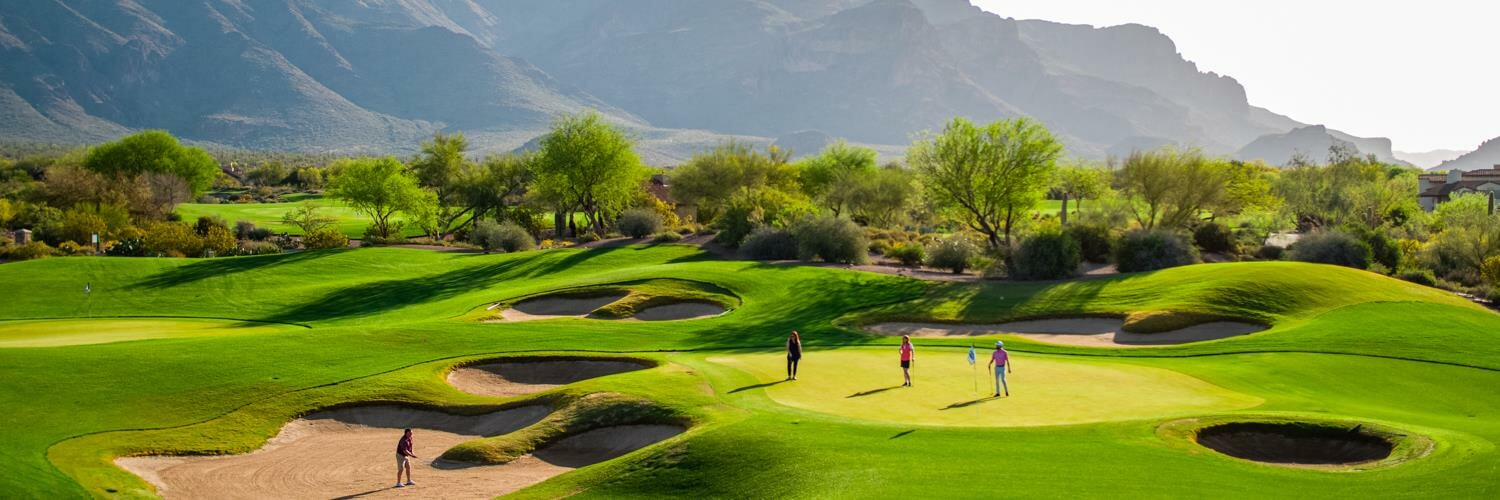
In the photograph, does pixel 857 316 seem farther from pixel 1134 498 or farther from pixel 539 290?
pixel 1134 498

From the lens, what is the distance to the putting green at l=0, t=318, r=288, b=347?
3981 centimetres

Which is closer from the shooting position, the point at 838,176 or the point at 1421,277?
the point at 1421,277

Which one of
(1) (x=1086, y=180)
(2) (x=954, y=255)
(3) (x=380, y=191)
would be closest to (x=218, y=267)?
(3) (x=380, y=191)

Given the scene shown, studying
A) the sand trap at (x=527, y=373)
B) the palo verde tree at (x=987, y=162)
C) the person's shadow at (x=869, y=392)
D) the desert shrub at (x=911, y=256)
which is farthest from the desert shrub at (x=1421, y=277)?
the sand trap at (x=527, y=373)

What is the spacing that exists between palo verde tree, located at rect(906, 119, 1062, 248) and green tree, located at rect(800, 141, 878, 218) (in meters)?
27.6

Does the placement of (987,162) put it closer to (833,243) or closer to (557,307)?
(833,243)

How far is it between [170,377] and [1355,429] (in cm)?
3060

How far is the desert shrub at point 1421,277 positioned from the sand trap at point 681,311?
115 ft

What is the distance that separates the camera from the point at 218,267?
59.3m

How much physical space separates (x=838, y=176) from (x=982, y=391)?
68982 millimetres

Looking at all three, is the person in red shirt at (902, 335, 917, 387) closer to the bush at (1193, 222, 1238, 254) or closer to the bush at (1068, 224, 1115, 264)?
the bush at (1068, 224, 1115, 264)

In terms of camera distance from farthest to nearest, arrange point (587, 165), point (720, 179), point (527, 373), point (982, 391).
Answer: point (720, 179) → point (587, 165) → point (527, 373) → point (982, 391)

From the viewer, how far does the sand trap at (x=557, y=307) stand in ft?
150

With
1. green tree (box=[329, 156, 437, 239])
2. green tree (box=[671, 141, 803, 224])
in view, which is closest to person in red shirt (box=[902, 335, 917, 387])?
green tree (box=[671, 141, 803, 224])
